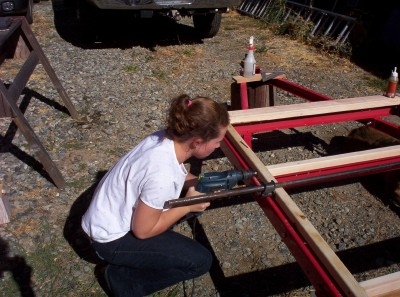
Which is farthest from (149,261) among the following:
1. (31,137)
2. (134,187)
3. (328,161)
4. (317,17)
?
(317,17)

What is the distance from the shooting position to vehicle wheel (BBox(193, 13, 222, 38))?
7.62m

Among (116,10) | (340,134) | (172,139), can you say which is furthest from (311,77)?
(172,139)

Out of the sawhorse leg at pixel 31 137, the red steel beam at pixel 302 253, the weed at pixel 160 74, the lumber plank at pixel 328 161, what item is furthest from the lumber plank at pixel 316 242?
the weed at pixel 160 74

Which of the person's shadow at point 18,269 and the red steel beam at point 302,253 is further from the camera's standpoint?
the person's shadow at point 18,269

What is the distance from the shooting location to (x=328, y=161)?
271cm

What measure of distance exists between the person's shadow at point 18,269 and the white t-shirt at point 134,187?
2.40 feet

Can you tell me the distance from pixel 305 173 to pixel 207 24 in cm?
566

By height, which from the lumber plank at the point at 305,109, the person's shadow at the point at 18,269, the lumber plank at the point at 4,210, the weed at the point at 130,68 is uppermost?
the lumber plank at the point at 305,109

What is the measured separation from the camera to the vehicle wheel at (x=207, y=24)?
7.62 metres

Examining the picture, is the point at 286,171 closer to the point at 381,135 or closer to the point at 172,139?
the point at 172,139

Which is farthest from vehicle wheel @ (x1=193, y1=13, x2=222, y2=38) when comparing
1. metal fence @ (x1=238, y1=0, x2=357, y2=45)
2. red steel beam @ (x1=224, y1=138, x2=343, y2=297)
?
red steel beam @ (x1=224, y1=138, x2=343, y2=297)

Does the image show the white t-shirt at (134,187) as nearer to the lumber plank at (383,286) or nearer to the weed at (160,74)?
the lumber plank at (383,286)

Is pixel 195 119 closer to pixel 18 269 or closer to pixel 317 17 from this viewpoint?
pixel 18 269

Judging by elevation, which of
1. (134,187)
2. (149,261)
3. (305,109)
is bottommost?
(149,261)
